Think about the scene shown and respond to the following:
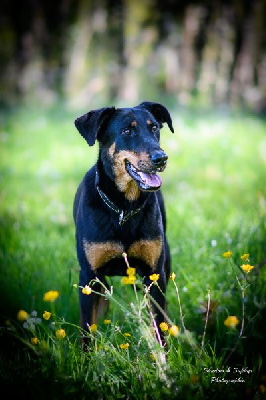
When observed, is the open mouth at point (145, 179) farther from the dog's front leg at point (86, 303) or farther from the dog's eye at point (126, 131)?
the dog's front leg at point (86, 303)

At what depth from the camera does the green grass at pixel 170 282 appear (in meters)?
2.57

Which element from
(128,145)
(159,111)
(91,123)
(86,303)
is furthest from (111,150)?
(86,303)

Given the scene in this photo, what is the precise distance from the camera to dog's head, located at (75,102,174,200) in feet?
11.4

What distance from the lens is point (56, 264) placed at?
4.66 m

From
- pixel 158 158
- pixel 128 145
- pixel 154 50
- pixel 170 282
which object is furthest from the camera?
pixel 154 50

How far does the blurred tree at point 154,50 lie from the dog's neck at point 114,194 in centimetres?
1128

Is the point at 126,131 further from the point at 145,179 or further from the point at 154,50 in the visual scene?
the point at 154,50

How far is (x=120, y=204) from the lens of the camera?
12.2 ft

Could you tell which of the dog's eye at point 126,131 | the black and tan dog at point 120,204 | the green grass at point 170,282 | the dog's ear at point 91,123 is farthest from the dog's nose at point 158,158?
the green grass at point 170,282

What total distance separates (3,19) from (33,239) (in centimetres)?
1384

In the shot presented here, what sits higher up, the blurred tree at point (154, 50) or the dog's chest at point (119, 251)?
the blurred tree at point (154, 50)

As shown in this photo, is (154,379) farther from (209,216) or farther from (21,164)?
(21,164)

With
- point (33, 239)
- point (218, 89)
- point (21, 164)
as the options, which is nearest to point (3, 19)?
point (218, 89)

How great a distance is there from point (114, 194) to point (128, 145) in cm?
39
